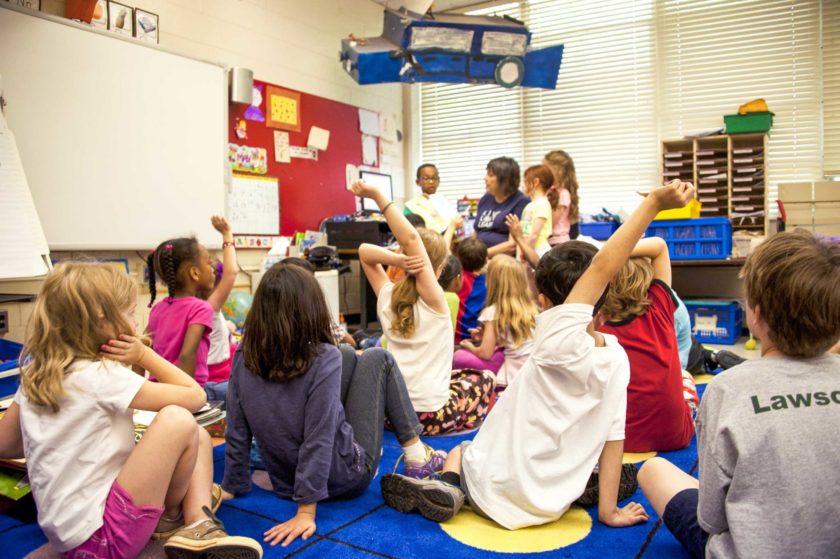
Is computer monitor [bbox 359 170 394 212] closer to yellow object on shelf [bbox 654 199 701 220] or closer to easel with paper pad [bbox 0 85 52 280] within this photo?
yellow object on shelf [bbox 654 199 701 220]

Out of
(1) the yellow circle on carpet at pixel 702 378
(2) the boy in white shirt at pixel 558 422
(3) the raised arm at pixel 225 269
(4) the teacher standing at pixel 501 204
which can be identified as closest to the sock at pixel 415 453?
(2) the boy in white shirt at pixel 558 422

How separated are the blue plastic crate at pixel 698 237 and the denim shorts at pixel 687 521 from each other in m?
3.47

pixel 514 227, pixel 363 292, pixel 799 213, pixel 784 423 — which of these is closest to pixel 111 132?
pixel 363 292

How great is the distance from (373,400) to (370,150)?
438 centimetres

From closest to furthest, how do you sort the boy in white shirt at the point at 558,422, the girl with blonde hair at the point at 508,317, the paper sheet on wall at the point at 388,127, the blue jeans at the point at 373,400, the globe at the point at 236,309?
1. the boy in white shirt at the point at 558,422
2. the blue jeans at the point at 373,400
3. the girl with blonde hair at the point at 508,317
4. the globe at the point at 236,309
5. the paper sheet on wall at the point at 388,127

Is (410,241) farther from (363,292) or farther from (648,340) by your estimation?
(363,292)

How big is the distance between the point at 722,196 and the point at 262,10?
380 cm

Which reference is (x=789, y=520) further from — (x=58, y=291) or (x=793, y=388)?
(x=58, y=291)

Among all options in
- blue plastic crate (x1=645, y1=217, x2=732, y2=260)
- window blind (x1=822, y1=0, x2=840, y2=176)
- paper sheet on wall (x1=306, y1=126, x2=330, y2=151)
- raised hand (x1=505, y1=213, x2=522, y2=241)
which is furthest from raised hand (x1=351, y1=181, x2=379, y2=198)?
window blind (x1=822, y1=0, x2=840, y2=176)

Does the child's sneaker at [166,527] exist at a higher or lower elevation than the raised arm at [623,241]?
lower

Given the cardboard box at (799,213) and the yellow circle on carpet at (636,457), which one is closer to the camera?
the yellow circle on carpet at (636,457)

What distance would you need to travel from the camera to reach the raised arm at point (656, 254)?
1945 millimetres

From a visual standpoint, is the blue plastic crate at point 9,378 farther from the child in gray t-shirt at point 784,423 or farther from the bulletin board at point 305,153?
the bulletin board at point 305,153

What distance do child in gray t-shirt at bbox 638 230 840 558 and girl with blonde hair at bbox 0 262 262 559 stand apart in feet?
3.04
